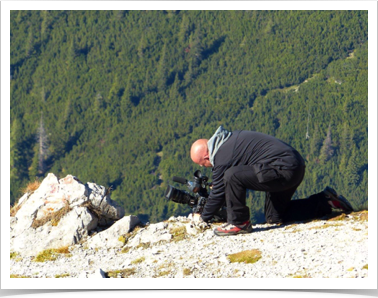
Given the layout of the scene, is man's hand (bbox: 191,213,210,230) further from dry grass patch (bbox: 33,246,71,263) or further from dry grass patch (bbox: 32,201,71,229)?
dry grass patch (bbox: 32,201,71,229)

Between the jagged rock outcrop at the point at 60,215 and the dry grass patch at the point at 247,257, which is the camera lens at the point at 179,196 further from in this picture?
the dry grass patch at the point at 247,257

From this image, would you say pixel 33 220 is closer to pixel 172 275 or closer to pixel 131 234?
pixel 131 234

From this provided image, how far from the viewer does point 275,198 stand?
12023 millimetres

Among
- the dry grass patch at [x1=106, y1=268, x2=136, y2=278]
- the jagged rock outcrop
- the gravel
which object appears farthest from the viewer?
the jagged rock outcrop

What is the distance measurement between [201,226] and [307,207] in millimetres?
2171

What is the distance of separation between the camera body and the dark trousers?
0.94 metres

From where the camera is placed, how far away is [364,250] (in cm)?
960

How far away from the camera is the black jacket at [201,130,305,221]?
35.8 feet

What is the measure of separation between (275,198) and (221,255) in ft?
6.55

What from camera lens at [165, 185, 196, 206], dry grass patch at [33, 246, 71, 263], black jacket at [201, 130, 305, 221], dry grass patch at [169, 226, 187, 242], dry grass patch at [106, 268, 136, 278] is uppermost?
black jacket at [201, 130, 305, 221]

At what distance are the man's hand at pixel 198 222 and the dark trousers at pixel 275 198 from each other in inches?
37.0

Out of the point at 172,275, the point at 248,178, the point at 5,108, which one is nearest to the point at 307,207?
the point at 248,178


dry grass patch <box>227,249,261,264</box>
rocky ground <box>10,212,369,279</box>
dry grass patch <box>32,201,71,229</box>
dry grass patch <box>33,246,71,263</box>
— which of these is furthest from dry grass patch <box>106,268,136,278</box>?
dry grass patch <box>32,201,71,229</box>

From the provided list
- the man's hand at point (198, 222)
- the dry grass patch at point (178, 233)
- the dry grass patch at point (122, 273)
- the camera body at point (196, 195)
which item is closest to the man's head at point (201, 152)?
the camera body at point (196, 195)
